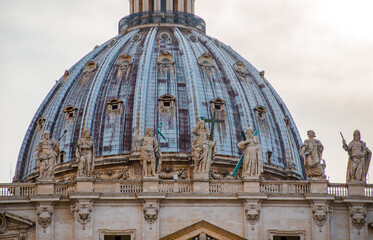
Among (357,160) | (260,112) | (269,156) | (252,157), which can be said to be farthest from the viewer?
(260,112)

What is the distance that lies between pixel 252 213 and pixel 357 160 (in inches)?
233

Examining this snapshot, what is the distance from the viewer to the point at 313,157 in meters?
73.8

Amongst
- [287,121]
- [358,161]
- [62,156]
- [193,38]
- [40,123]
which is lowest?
[358,161]

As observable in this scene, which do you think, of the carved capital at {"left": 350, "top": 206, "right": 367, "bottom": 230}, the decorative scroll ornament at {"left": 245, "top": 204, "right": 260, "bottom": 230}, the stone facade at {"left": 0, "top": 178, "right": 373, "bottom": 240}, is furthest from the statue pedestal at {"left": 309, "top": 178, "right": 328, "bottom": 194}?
the decorative scroll ornament at {"left": 245, "top": 204, "right": 260, "bottom": 230}

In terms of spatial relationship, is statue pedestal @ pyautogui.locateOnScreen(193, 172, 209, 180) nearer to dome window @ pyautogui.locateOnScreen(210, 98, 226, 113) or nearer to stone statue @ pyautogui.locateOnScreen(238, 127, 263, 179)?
stone statue @ pyautogui.locateOnScreen(238, 127, 263, 179)

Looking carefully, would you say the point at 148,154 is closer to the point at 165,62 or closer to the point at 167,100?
the point at 167,100

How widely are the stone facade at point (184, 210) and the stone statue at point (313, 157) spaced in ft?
1.75

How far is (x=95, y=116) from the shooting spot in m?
107

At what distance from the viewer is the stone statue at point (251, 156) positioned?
73.4 m

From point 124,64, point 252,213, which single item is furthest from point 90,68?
point 252,213

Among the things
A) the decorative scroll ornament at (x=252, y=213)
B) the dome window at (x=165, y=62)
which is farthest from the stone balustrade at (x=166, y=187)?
the dome window at (x=165, y=62)

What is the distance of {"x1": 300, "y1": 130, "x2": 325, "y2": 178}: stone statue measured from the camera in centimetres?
7381

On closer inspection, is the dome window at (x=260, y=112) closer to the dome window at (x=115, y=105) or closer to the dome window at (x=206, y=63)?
the dome window at (x=206, y=63)

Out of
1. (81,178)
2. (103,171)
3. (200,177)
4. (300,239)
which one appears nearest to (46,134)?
(81,178)
